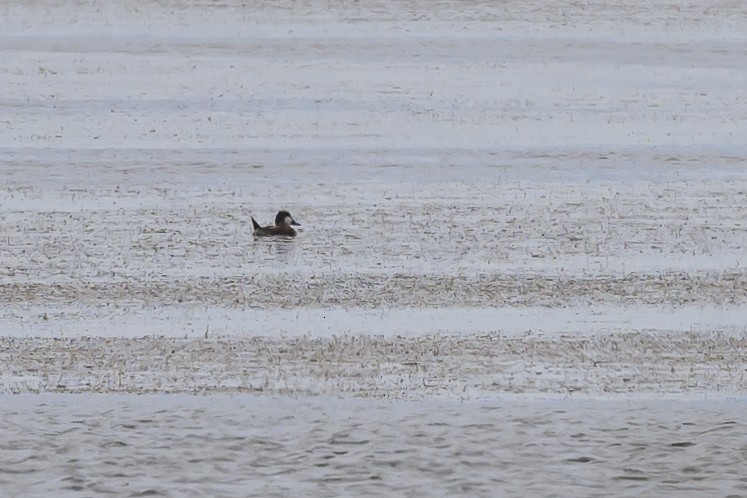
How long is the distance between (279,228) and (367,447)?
23.9 ft

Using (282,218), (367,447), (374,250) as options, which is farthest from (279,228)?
(367,447)

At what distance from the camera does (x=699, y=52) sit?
2538 cm

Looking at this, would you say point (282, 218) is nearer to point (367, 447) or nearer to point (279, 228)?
point (279, 228)

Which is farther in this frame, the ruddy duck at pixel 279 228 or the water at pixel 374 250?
the ruddy duck at pixel 279 228

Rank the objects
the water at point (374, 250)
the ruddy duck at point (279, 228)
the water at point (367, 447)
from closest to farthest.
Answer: the water at point (367, 447) → the water at point (374, 250) → the ruddy duck at point (279, 228)

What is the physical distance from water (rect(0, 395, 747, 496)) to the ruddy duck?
6.00 meters

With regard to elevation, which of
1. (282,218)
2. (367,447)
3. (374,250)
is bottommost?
(367,447)

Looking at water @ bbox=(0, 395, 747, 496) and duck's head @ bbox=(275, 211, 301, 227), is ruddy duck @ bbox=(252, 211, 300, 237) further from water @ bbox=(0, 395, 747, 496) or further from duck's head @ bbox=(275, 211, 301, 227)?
water @ bbox=(0, 395, 747, 496)

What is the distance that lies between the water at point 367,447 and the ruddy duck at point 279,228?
19.7 ft

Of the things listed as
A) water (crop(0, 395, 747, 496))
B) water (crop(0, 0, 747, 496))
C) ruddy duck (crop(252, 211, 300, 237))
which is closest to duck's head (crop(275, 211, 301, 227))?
ruddy duck (crop(252, 211, 300, 237))

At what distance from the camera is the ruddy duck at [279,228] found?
50.5ft

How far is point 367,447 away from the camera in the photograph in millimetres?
8305

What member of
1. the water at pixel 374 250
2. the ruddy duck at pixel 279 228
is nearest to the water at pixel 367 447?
the water at pixel 374 250

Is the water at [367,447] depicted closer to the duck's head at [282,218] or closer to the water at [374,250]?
the water at [374,250]
